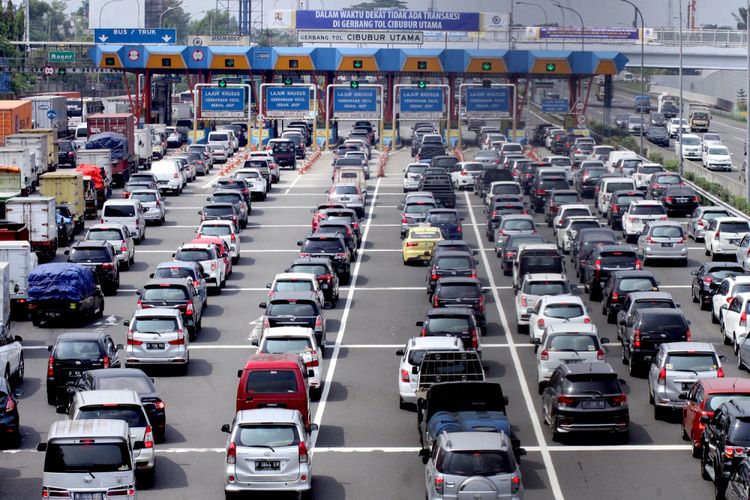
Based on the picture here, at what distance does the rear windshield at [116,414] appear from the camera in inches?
979

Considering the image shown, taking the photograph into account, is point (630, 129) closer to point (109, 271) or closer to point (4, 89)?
point (4, 89)

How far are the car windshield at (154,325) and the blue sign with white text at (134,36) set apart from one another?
79.9 meters

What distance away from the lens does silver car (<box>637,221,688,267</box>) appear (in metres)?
49.1

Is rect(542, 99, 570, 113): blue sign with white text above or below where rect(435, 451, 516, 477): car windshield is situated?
above

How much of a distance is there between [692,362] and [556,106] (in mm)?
80527

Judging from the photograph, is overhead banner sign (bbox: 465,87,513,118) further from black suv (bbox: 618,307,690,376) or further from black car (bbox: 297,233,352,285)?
black suv (bbox: 618,307,690,376)

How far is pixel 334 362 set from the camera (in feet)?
117

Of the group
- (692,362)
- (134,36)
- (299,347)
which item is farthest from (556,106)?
(692,362)

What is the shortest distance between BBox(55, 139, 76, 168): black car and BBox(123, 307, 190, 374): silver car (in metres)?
49.9

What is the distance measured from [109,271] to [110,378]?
1713 centimetres

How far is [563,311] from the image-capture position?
35781 mm

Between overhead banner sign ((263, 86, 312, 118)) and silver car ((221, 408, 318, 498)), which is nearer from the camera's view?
silver car ((221, 408, 318, 498))

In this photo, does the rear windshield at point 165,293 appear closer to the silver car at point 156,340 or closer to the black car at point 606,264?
the silver car at point 156,340

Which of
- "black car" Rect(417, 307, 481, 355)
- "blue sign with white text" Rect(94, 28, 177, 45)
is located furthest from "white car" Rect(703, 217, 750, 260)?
"blue sign with white text" Rect(94, 28, 177, 45)
